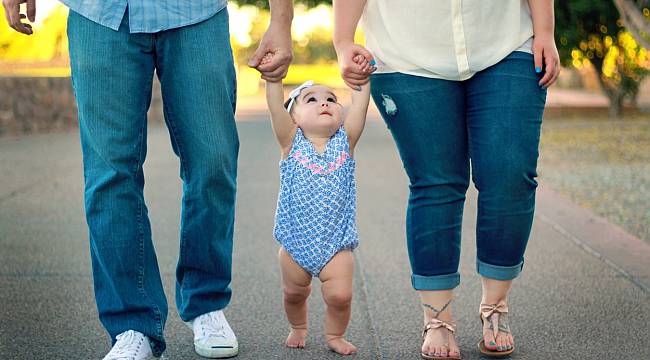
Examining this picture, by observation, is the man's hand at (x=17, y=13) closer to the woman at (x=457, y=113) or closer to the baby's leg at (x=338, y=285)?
the woman at (x=457, y=113)

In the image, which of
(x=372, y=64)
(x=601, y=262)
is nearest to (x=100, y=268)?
(x=372, y=64)

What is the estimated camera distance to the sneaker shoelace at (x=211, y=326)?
130 inches

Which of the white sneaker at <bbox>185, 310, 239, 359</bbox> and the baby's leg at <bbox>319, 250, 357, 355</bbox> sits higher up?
the baby's leg at <bbox>319, 250, 357, 355</bbox>

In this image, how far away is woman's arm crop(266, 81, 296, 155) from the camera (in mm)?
3225

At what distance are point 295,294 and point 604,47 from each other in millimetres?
15591

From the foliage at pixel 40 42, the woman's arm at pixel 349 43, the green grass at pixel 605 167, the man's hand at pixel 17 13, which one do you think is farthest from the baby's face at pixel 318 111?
the foliage at pixel 40 42

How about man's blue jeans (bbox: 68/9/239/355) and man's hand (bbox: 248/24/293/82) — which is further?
man's hand (bbox: 248/24/293/82)

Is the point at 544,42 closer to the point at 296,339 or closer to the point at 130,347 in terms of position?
→ the point at 296,339

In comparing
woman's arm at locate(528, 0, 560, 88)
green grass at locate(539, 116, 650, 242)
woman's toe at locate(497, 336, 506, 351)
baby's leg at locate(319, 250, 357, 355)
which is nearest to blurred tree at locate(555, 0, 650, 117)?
green grass at locate(539, 116, 650, 242)

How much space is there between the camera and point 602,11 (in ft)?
53.7

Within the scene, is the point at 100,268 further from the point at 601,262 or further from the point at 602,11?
the point at 602,11

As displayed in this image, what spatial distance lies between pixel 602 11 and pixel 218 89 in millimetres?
14430

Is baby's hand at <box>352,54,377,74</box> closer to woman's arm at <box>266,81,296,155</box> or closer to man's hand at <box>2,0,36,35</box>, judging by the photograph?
woman's arm at <box>266,81,296,155</box>

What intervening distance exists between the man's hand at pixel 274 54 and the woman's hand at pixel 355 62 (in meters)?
0.18
